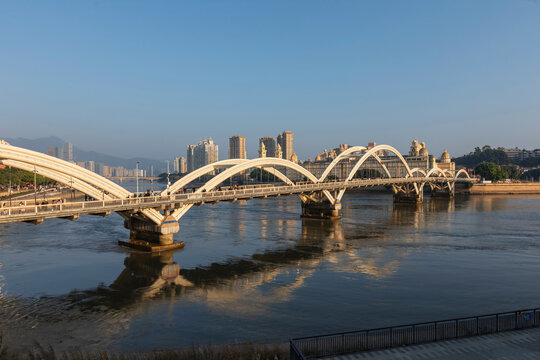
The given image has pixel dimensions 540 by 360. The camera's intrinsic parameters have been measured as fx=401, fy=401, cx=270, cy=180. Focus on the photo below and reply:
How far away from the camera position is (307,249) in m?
39.3

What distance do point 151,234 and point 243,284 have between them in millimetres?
14409

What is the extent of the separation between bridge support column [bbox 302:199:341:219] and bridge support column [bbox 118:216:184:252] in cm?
3004

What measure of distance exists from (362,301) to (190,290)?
1046cm

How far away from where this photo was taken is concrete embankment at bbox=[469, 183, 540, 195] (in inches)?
5187

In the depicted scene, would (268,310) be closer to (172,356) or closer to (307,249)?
(172,356)

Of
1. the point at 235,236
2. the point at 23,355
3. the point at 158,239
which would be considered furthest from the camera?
the point at 235,236

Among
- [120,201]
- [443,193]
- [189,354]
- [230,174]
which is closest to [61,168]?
[120,201]

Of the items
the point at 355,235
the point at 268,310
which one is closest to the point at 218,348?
the point at 268,310

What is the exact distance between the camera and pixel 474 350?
42.9 feet

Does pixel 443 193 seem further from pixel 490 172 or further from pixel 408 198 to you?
pixel 490 172

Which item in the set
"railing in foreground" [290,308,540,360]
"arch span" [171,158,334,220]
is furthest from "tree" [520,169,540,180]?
"railing in foreground" [290,308,540,360]

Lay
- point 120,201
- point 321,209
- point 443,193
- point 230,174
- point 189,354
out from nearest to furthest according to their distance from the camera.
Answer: point 189,354 < point 120,201 < point 230,174 < point 321,209 < point 443,193

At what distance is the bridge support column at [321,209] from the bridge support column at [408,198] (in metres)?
38.0

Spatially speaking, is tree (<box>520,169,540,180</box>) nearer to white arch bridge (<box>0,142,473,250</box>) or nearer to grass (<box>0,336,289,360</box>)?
white arch bridge (<box>0,142,473,250</box>)
